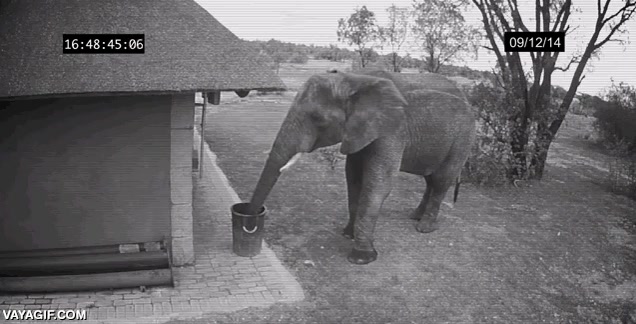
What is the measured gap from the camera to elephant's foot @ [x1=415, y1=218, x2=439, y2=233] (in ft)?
35.1

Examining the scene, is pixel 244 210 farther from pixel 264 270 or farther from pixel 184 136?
pixel 184 136

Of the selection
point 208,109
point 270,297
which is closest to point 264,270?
point 270,297

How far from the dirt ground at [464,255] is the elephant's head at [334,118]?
1799mm

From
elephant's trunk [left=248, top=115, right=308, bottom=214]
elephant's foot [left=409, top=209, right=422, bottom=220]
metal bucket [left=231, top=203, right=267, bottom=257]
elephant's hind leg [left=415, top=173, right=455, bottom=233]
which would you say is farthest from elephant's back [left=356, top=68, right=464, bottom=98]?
metal bucket [left=231, top=203, right=267, bottom=257]

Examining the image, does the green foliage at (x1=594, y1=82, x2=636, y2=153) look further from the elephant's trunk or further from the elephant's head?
the elephant's trunk

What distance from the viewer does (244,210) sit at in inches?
352

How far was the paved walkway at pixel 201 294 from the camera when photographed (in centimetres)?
710

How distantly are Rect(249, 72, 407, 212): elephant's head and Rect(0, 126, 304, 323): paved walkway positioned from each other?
36.5 inches

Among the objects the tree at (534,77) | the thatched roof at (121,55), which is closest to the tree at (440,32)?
the tree at (534,77)

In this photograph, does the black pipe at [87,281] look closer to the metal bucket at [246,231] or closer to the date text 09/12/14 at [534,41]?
the metal bucket at [246,231]

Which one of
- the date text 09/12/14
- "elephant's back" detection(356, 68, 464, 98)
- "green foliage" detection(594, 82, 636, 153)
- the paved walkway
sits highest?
the date text 09/12/14

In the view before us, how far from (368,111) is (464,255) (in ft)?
10.4

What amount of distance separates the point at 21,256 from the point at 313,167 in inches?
359

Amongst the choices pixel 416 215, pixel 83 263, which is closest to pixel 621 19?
pixel 416 215
